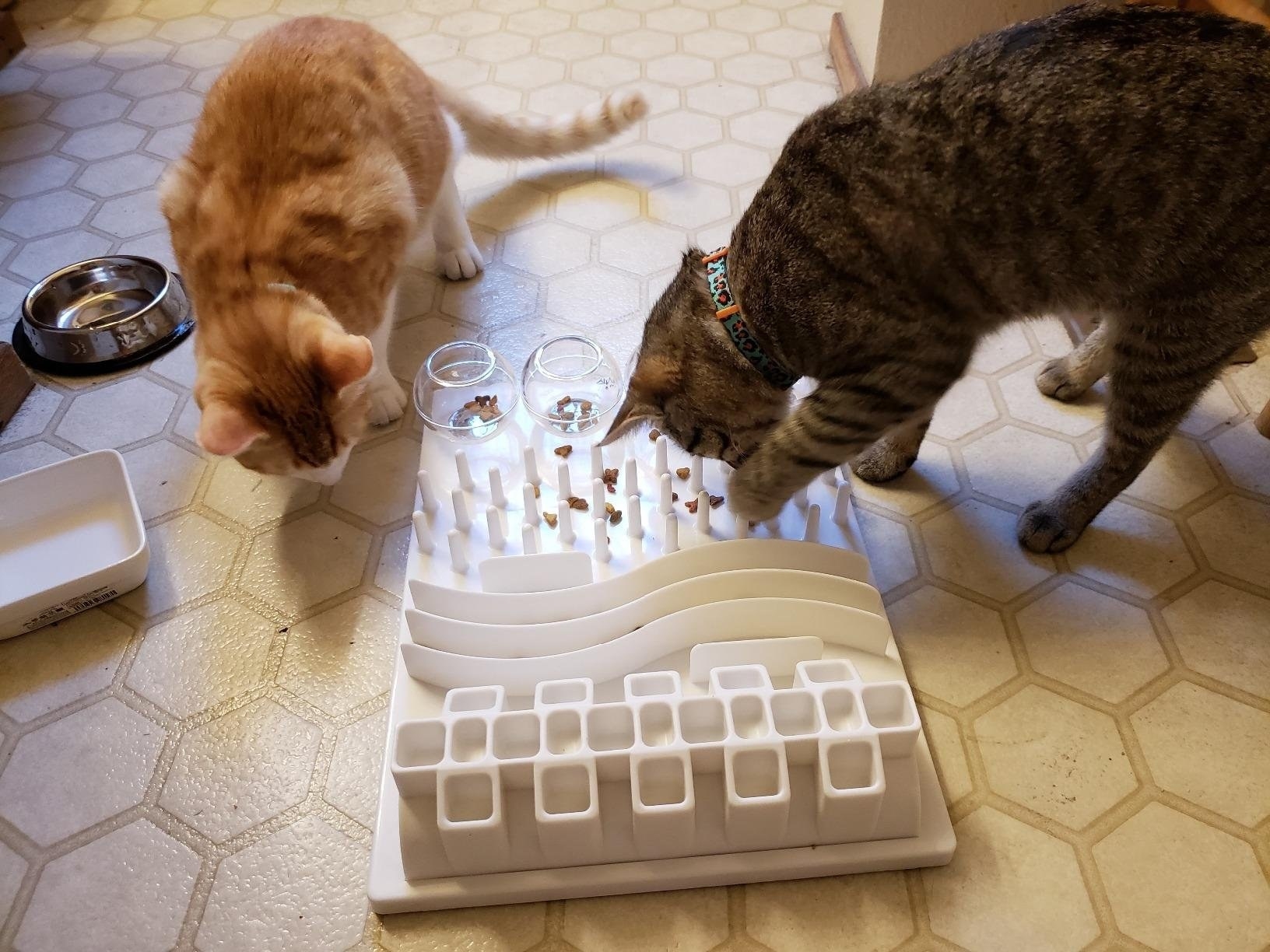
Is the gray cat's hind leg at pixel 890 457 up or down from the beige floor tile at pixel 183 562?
up

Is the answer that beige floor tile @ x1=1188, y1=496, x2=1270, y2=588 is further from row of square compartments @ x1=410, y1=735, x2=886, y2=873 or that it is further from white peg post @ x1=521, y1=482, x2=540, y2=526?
white peg post @ x1=521, y1=482, x2=540, y2=526

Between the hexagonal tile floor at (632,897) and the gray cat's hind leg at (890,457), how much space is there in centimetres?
4

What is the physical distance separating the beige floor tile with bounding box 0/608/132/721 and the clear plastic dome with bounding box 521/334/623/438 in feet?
2.55

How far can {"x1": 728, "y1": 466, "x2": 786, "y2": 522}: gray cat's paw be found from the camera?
129cm

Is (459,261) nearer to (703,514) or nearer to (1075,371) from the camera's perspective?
(703,514)

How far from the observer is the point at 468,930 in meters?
1.08

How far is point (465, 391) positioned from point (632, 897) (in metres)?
0.97

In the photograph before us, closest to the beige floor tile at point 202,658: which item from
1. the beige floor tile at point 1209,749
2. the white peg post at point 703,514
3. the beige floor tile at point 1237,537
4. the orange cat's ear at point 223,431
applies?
the orange cat's ear at point 223,431

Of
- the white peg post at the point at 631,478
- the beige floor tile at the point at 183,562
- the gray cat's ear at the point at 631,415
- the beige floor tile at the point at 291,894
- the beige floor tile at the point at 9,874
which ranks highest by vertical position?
the gray cat's ear at the point at 631,415

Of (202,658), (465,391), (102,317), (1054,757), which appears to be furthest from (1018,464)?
(102,317)

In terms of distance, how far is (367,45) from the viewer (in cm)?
167

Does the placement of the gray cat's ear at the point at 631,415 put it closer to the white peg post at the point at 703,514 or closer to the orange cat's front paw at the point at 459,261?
the white peg post at the point at 703,514

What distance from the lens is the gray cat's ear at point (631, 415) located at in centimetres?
130

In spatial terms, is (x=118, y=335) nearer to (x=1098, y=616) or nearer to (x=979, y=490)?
(x=979, y=490)
